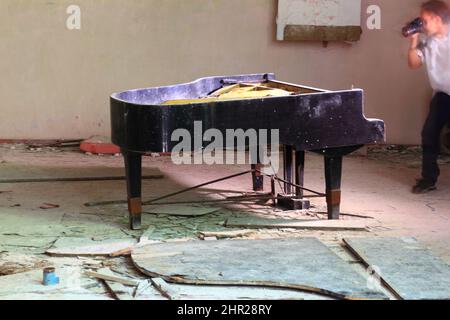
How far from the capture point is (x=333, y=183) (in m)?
5.18

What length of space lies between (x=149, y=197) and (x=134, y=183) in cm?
102

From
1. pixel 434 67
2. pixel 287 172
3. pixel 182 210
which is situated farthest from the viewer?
pixel 434 67

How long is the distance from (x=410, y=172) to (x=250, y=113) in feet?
9.02

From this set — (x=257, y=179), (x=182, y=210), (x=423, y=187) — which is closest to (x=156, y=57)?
(x=257, y=179)

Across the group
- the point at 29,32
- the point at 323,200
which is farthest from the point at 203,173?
the point at 29,32

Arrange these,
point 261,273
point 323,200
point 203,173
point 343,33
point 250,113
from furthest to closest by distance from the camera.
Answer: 1. point 343,33
2. point 203,173
3. point 323,200
4. point 250,113
5. point 261,273

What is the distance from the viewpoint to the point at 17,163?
712cm

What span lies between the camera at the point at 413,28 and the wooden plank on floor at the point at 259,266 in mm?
2104

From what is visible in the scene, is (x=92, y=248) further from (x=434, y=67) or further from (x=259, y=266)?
(x=434, y=67)

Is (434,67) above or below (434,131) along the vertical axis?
above

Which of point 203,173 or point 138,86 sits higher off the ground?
point 138,86

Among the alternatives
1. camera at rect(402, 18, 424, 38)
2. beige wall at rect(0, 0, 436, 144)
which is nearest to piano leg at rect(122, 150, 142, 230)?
camera at rect(402, 18, 424, 38)
